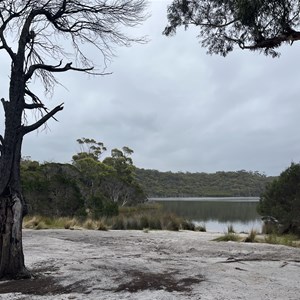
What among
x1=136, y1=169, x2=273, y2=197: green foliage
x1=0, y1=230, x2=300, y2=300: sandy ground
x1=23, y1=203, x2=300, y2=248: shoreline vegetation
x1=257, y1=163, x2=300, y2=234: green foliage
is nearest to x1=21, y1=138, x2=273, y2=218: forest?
x1=136, y1=169, x2=273, y2=197: green foliage

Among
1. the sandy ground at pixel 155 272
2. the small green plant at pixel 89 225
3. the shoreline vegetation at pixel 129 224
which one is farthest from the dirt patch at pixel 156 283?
the small green plant at pixel 89 225

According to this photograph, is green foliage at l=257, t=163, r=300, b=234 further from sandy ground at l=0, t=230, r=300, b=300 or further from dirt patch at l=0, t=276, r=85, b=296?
dirt patch at l=0, t=276, r=85, b=296

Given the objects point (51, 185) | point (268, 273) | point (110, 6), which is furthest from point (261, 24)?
point (51, 185)

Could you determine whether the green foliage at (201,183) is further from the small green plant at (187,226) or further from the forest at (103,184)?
Result: the small green plant at (187,226)

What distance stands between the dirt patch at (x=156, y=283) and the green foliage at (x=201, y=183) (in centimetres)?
8496

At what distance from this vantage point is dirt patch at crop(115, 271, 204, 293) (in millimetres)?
5836

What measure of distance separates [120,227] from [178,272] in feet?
38.5

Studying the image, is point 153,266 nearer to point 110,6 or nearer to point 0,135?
point 0,135

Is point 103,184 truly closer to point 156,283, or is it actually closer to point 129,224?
point 129,224

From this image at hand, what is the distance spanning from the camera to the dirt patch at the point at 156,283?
230 inches

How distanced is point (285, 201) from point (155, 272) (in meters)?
13.9

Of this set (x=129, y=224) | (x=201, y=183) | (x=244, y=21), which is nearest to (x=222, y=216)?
(x=129, y=224)

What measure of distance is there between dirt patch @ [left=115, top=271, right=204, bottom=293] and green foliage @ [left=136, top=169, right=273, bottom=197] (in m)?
85.0

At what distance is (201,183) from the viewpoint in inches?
4422
